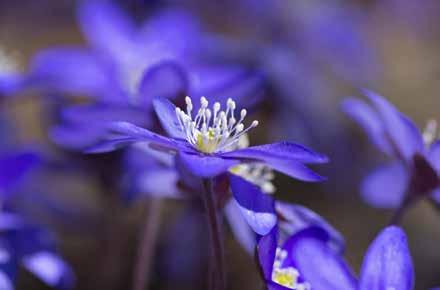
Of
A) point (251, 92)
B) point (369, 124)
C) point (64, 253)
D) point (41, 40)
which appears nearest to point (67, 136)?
point (251, 92)

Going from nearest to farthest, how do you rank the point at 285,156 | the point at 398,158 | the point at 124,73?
the point at 285,156, the point at 398,158, the point at 124,73

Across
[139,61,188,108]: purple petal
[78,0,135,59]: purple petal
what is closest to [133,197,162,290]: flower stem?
[139,61,188,108]: purple petal

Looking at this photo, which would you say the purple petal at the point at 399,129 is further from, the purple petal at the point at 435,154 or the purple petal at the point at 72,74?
the purple petal at the point at 72,74

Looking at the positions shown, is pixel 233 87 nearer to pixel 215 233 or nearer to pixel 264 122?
pixel 215 233

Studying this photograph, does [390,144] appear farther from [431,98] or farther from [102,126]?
[431,98]

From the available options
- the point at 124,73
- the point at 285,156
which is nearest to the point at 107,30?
the point at 124,73

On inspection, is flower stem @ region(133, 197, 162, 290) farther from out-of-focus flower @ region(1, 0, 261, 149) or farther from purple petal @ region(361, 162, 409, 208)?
purple petal @ region(361, 162, 409, 208)
